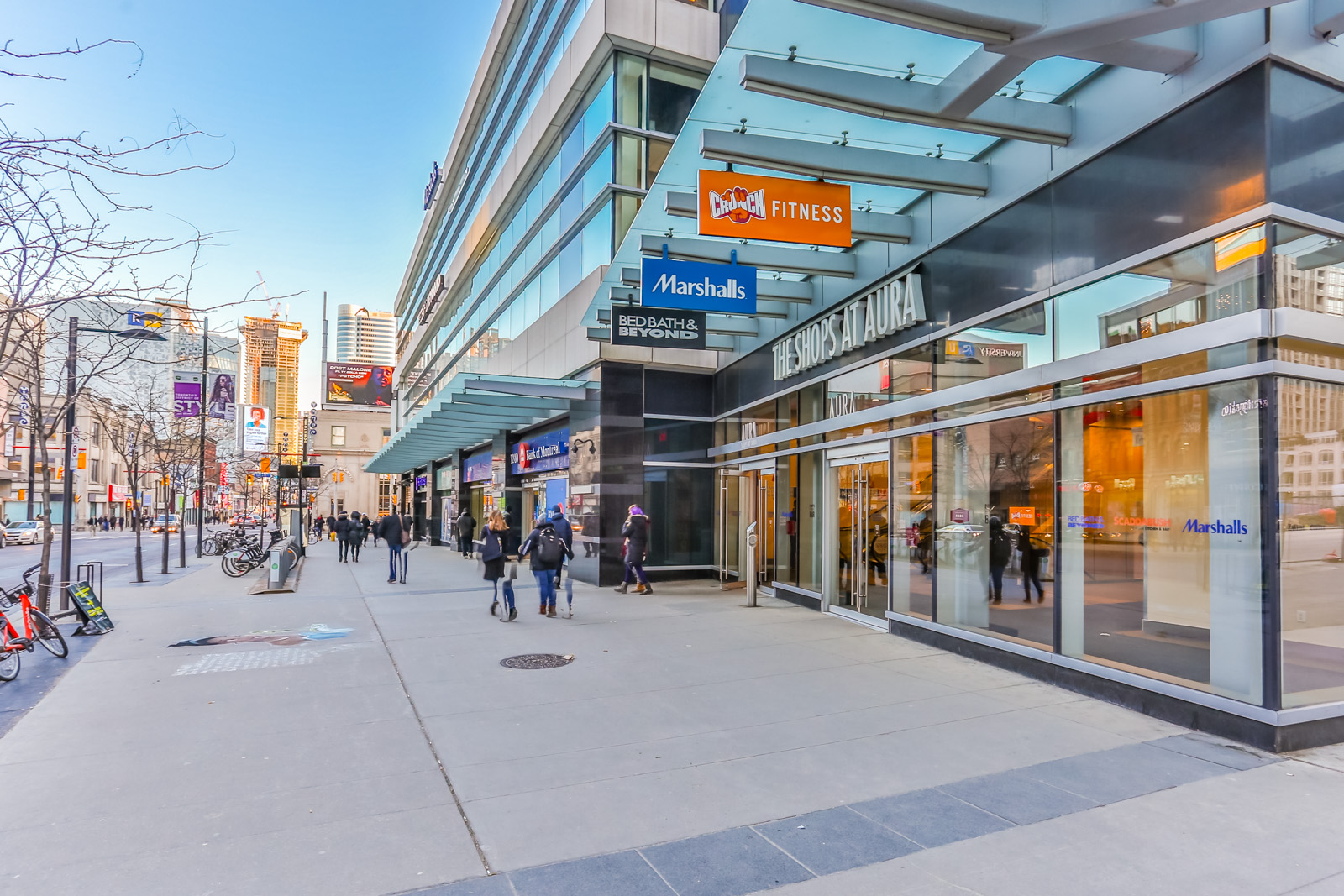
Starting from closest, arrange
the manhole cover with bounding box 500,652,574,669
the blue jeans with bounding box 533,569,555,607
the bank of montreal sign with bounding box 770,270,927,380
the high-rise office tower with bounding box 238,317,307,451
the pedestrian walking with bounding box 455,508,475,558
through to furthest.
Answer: the manhole cover with bounding box 500,652,574,669, the bank of montreal sign with bounding box 770,270,927,380, the blue jeans with bounding box 533,569,555,607, the pedestrian walking with bounding box 455,508,475,558, the high-rise office tower with bounding box 238,317,307,451

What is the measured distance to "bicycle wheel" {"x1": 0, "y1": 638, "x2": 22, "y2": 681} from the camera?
812 centimetres

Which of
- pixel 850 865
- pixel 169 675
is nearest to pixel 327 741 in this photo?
pixel 169 675

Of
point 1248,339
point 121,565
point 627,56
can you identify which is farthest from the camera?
point 121,565

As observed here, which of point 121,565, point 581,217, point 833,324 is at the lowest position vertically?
point 121,565

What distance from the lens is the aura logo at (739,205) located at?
853 centimetres

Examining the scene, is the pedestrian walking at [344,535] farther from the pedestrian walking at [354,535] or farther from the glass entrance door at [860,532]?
the glass entrance door at [860,532]

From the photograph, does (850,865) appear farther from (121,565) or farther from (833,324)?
(121,565)

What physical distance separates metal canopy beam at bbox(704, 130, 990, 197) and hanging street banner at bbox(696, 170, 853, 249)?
19.2 inches

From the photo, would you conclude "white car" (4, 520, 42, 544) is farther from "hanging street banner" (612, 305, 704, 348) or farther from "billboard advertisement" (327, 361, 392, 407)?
"billboard advertisement" (327, 361, 392, 407)

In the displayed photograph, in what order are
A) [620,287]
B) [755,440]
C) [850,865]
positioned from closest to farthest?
[850,865]
[620,287]
[755,440]

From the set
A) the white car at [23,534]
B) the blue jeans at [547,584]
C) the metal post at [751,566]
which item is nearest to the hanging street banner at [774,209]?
the metal post at [751,566]

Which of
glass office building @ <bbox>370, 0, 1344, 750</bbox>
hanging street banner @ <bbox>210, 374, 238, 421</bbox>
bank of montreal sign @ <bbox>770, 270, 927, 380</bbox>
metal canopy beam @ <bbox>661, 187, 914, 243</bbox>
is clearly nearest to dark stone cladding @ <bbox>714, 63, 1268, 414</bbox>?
glass office building @ <bbox>370, 0, 1344, 750</bbox>

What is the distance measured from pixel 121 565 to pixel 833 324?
24741 mm

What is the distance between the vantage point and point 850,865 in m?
3.96
